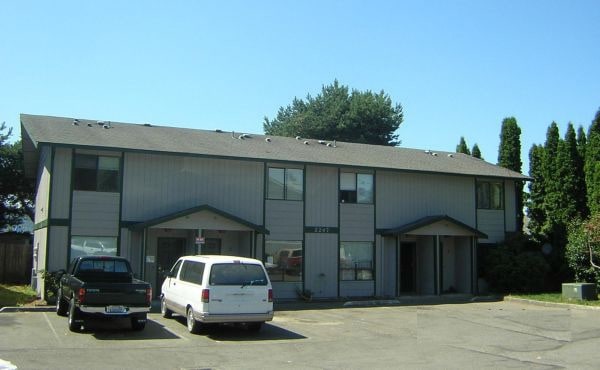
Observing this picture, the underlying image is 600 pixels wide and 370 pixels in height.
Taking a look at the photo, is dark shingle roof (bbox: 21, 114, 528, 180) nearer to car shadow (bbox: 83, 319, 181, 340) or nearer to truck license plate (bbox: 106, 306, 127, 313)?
car shadow (bbox: 83, 319, 181, 340)

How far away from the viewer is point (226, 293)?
45.3 feet

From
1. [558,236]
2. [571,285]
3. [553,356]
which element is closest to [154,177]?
[553,356]

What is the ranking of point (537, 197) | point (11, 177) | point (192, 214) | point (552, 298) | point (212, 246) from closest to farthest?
point (192, 214)
point (212, 246)
point (552, 298)
point (537, 197)
point (11, 177)

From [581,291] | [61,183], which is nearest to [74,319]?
[61,183]

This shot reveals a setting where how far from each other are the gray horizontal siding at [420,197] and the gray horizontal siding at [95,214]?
34.9ft

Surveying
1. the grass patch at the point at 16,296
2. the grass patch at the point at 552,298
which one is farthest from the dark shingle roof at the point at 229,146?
the grass patch at the point at 552,298

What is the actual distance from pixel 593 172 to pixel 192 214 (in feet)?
61.7

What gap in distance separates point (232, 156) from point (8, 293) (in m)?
9.26

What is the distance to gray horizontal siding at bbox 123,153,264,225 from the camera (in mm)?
21250

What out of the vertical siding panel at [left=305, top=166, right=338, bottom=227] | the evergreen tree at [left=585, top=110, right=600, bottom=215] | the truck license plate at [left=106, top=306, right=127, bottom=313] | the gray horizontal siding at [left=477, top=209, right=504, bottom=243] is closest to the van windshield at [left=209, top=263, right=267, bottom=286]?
the truck license plate at [left=106, top=306, right=127, bottom=313]

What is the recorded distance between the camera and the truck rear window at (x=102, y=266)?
15.7 m

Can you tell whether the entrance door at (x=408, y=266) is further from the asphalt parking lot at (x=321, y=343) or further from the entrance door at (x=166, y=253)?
the entrance door at (x=166, y=253)

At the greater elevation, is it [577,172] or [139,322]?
[577,172]

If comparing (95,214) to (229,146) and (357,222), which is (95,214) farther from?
(357,222)
